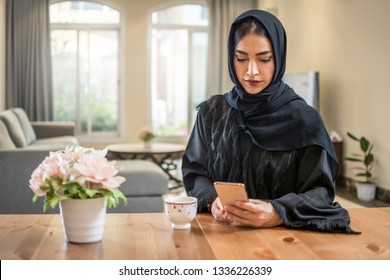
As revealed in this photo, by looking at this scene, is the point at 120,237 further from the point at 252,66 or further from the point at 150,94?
the point at 150,94

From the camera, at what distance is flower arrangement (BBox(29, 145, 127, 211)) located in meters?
1.35

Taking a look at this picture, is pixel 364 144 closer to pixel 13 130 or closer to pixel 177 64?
pixel 13 130

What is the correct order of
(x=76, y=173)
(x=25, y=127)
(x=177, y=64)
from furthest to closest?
(x=177, y=64)
(x=25, y=127)
(x=76, y=173)

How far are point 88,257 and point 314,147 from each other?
2.45ft

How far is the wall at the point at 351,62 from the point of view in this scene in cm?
544

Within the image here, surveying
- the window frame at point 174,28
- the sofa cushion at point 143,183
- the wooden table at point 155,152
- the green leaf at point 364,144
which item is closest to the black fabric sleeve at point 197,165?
the sofa cushion at point 143,183

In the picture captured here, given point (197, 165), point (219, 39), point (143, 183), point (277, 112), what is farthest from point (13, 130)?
point (277, 112)

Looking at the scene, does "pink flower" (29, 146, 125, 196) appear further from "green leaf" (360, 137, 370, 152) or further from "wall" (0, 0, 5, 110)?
"wall" (0, 0, 5, 110)

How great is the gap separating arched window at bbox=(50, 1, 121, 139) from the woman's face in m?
7.90

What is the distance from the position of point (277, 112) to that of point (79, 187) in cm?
70

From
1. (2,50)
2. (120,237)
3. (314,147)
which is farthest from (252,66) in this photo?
(2,50)

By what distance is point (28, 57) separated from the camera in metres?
8.89

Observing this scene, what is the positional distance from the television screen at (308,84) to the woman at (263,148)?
16.4ft
